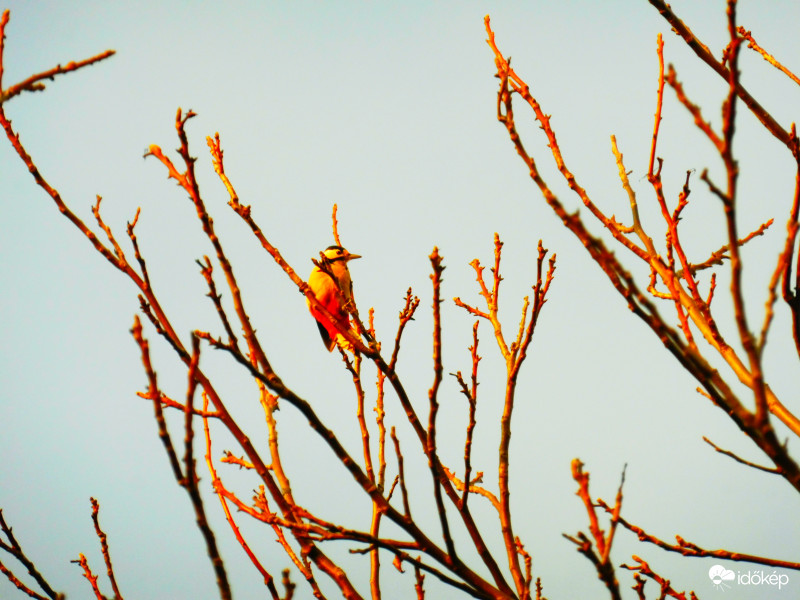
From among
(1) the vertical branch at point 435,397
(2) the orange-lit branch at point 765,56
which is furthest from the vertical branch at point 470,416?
(2) the orange-lit branch at point 765,56

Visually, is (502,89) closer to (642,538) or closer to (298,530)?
(298,530)

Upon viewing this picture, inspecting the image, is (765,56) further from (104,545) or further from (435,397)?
(104,545)

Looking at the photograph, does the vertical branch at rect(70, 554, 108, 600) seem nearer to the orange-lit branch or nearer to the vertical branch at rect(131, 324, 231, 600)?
the vertical branch at rect(131, 324, 231, 600)

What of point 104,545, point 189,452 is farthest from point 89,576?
point 189,452

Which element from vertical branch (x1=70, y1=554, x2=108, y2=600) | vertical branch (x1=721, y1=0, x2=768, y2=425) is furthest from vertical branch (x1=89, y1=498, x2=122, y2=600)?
vertical branch (x1=721, y1=0, x2=768, y2=425)

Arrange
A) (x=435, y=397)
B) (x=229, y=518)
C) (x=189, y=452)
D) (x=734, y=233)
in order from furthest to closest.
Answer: (x=229, y=518) → (x=435, y=397) → (x=189, y=452) → (x=734, y=233)

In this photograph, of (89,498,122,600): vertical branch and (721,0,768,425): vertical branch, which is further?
(89,498,122,600): vertical branch

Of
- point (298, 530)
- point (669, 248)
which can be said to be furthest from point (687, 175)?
point (298, 530)

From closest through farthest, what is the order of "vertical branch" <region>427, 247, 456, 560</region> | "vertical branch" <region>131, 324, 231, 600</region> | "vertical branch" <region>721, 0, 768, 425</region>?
"vertical branch" <region>721, 0, 768, 425</region> < "vertical branch" <region>131, 324, 231, 600</region> < "vertical branch" <region>427, 247, 456, 560</region>

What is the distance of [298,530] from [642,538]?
1488 millimetres

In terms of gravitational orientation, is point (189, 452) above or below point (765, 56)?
below

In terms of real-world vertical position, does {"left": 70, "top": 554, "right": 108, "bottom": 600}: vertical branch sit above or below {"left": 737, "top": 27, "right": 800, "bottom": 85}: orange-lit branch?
below

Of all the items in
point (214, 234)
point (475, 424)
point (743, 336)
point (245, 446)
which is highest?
point (214, 234)

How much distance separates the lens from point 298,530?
215cm
